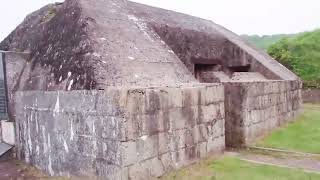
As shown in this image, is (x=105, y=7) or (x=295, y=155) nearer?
(x=295, y=155)

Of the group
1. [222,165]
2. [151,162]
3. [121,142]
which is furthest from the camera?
[222,165]

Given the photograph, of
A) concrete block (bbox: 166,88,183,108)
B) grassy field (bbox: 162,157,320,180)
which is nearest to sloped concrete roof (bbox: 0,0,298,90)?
concrete block (bbox: 166,88,183,108)

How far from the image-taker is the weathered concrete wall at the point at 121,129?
187 inches

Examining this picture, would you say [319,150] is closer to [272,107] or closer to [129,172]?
[272,107]

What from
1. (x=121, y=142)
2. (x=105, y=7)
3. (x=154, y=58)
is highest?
(x=105, y=7)

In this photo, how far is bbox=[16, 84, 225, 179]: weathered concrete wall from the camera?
15.6 feet

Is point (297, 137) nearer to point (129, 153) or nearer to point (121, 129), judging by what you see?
point (129, 153)

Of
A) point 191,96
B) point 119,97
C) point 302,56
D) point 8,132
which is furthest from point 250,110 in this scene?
point 302,56

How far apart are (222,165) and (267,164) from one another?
2.31ft

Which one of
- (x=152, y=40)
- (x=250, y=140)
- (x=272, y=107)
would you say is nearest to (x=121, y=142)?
(x=152, y=40)

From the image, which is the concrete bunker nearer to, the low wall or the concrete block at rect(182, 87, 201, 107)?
the concrete block at rect(182, 87, 201, 107)

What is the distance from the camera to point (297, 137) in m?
7.84

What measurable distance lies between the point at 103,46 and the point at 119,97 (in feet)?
5.25

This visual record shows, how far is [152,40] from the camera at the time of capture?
24.1ft
